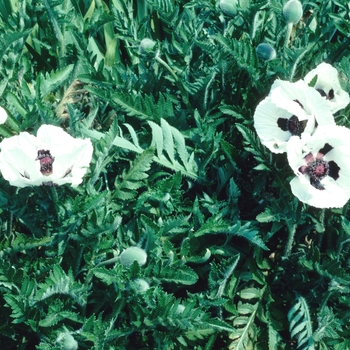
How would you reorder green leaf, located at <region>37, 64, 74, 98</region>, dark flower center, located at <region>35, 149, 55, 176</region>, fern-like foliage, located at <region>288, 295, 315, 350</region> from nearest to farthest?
dark flower center, located at <region>35, 149, 55, 176</region>, fern-like foliage, located at <region>288, 295, 315, 350</region>, green leaf, located at <region>37, 64, 74, 98</region>

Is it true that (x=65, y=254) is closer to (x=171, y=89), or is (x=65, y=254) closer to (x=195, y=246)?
(x=195, y=246)

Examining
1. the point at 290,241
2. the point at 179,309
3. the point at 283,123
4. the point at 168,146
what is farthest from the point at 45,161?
the point at 290,241

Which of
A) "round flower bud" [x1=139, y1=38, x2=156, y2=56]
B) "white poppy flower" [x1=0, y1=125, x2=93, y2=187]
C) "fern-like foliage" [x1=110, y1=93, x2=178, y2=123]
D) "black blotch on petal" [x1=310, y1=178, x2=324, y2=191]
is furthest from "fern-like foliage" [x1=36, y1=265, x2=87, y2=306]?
"round flower bud" [x1=139, y1=38, x2=156, y2=56]

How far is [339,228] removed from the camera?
1927mm

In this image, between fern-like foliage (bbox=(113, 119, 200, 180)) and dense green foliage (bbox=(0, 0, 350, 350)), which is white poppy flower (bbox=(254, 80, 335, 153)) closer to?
dense green foliage (bbox=(0, 0, 350, 350))

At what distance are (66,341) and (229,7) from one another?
1.16m

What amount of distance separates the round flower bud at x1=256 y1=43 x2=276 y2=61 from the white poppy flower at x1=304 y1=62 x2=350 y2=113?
0.19 m

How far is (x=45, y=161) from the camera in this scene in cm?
167

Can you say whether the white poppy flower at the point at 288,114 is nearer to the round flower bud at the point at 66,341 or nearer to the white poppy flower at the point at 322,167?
the white poppy flower at the point at 322,167

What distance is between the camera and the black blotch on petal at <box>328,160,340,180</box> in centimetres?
165

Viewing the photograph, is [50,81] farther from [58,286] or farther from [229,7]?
[58,286]

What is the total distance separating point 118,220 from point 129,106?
49cm

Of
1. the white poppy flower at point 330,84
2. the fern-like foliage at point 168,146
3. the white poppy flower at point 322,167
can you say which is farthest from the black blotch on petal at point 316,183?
the fern-like foliage at point 168,146

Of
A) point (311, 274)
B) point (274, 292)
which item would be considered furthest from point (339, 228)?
point (274, 292)
